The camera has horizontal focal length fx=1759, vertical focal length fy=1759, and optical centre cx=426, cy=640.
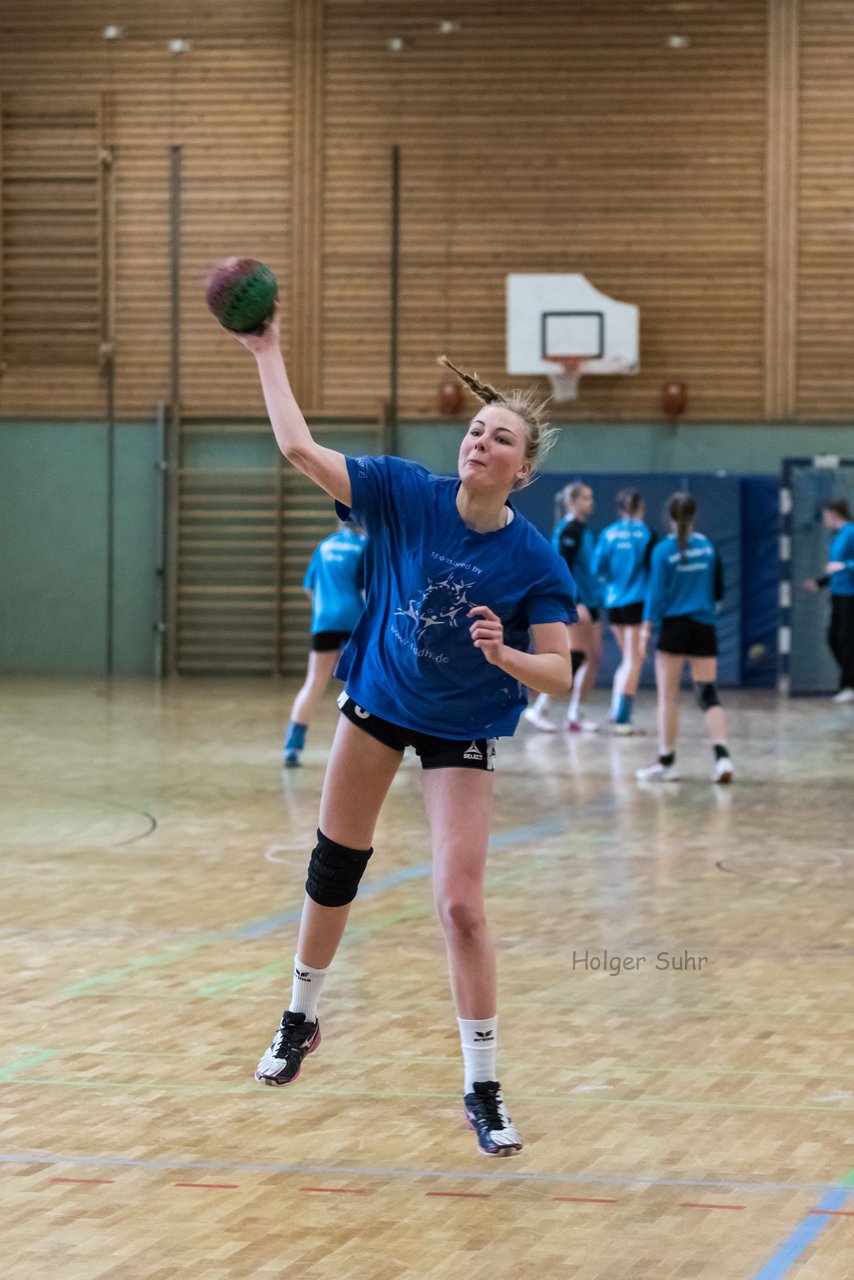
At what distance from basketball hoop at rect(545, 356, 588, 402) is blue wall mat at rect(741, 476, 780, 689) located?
2.14m

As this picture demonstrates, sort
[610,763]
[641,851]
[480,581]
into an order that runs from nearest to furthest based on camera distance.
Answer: [480,581], [641,851], [610,763]

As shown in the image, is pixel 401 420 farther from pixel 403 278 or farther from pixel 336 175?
pixel 336 175

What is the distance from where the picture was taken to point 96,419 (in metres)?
20.6

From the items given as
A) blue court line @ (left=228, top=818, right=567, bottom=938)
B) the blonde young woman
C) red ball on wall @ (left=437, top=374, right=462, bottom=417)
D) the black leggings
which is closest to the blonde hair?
the blonde young woman

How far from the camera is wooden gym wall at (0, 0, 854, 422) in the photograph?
1950 centimetres

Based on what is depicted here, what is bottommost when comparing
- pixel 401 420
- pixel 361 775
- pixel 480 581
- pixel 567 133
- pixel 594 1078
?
pixel 594 1078

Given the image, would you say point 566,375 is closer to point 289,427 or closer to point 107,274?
point 107,274

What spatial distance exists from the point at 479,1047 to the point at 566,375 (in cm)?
1558

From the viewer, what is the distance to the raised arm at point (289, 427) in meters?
4.07

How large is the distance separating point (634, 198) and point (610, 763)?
9.18 meters

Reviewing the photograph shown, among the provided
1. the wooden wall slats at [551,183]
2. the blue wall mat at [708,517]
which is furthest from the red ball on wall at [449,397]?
the blue wall mat at [708,517]

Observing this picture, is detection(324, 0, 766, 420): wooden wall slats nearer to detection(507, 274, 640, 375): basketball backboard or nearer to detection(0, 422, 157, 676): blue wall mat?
detection(507, 274, 640, 375): basketball backboard

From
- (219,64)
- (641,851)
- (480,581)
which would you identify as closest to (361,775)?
(480,581)

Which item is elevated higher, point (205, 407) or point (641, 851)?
point (205, 407)
